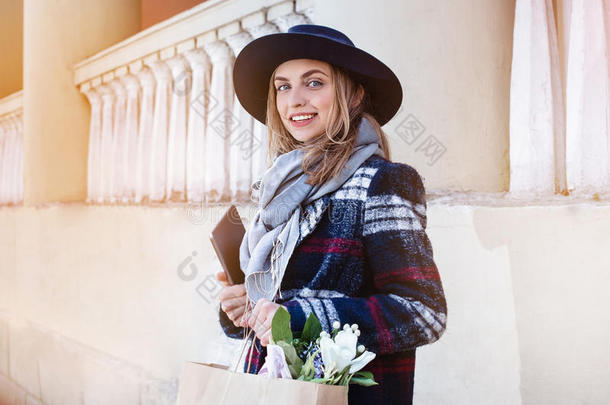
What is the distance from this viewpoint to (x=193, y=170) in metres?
2.68

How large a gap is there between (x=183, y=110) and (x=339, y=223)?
6.26 ft

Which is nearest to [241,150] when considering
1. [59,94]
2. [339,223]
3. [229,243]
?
[229,243]

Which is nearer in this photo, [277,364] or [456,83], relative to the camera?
[277,364]

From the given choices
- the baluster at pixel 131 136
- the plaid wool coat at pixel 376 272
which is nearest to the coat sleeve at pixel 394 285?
the plaid wool coat at pixel 376 272

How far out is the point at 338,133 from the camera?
120cm

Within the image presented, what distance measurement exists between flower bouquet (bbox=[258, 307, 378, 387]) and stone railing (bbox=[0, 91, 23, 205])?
4.34 metres

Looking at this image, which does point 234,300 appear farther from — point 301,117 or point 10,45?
point 10,45

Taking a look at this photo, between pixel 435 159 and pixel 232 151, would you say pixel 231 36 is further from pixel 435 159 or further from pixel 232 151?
pixel 435 159

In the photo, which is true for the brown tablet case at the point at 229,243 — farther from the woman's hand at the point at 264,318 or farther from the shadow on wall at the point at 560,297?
the shadow on wall at the point at 560,297

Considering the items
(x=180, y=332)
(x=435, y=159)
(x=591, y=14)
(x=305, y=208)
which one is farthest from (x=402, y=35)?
(x=180, y=332)

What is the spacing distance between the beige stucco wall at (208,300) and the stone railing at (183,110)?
19cm

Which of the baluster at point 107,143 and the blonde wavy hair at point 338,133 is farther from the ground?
the baluster at point 107,143

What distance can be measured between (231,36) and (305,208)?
1.48 meters

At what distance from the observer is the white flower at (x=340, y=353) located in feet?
2.71
